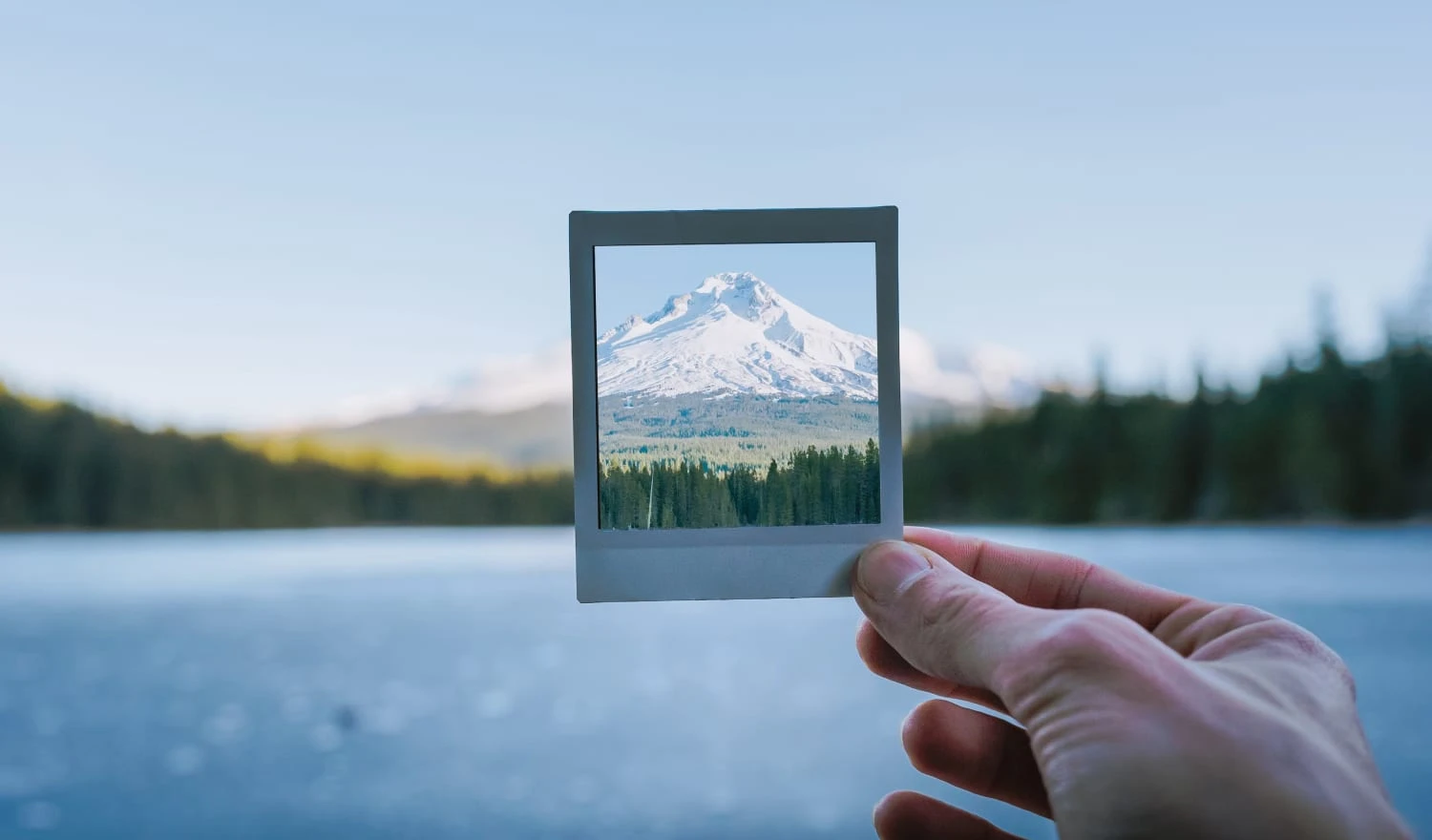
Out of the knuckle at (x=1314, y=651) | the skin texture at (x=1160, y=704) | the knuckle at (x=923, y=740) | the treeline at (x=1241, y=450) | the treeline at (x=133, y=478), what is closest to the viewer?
the skin texture at (x=1160, y=704)

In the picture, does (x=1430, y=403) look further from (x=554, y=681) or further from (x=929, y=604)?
(x=554, y=681)

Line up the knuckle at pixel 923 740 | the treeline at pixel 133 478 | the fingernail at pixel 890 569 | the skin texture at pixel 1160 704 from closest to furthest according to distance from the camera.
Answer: the skin texture at pixel 1160 704, the fingernail at pixel 890 569, the knuckle at pixel 923 740, the treeline at pixel 133 478

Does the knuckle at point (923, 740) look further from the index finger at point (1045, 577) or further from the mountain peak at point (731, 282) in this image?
the mountain peak at point (731, 282)

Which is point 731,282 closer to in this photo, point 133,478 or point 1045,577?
point 1045,577

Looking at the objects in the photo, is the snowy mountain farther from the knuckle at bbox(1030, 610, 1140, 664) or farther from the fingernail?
the knuckle at bbox(1030, 610, 1140, 664)

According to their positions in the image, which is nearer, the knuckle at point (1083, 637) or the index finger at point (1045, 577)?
the knuckle at point (1083, 637)

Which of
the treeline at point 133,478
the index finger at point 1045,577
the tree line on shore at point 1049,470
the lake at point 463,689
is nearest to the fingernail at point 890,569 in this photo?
the index finger at point 1045,577

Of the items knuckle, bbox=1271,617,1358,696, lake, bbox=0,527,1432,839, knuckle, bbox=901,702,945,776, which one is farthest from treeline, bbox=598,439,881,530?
lake, bbox=0,527,1432,839
